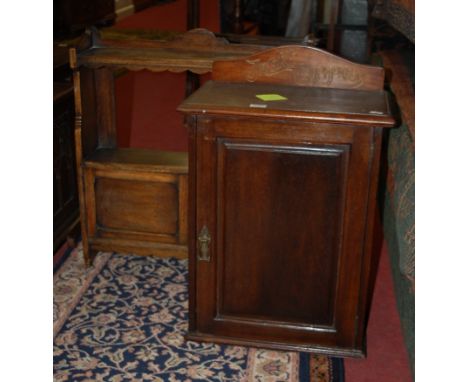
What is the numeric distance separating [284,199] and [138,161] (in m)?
1.12

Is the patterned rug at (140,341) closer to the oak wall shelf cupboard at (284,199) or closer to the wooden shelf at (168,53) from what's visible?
the oak wall shelf cupboard at (284,199)

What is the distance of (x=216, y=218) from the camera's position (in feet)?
8.07

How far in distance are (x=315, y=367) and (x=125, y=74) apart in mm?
6042

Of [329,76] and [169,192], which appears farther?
[169,192]

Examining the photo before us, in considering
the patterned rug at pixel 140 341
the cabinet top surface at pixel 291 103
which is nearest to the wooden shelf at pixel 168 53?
the cabinet top surface at pixel 291 103

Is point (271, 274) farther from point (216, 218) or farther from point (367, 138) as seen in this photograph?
point (367, 138)

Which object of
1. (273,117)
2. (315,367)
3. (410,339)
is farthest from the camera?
(315,367)

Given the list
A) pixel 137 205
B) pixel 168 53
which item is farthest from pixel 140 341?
pixel 168 53

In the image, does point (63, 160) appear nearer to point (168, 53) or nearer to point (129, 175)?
point (129, 175)

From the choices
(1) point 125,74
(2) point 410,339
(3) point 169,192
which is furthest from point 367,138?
(1) point 125,74

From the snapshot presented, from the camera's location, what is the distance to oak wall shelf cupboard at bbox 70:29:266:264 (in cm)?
312

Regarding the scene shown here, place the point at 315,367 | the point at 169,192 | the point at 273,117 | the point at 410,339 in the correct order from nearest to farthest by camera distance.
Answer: the point at 273,117, the point at 410,339, the point at 315,367, the point at 169,192

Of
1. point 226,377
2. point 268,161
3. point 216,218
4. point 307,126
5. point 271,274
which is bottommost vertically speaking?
point 226,377

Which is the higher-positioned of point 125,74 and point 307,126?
point 307,126
